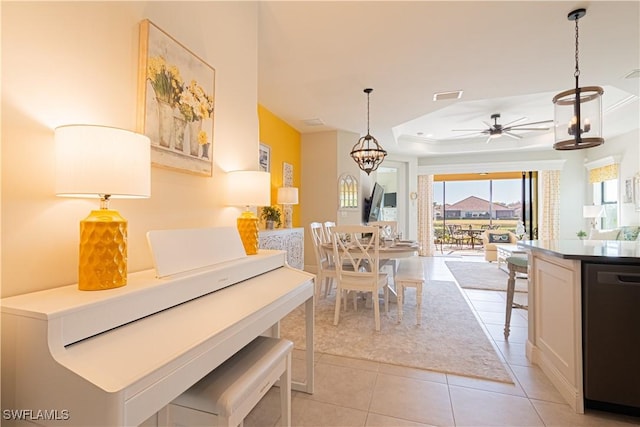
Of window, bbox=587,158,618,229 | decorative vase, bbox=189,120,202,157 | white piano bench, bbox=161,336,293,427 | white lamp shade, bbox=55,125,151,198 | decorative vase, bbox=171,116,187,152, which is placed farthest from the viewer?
window, bbox=587,158,618,229

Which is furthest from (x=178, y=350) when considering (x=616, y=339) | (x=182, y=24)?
(x=616, y=339)

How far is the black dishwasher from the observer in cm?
157

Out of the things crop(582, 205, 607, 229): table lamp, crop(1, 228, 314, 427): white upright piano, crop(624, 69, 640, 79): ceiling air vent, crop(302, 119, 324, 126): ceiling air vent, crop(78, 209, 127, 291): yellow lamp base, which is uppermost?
crop(302, 119, 324, 126): ceiling air vent

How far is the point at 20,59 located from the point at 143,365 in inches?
41.2

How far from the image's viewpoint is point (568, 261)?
5.60ft

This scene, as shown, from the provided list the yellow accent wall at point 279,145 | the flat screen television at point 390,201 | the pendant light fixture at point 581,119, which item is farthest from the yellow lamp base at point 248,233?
the flat screen television at point 390,201

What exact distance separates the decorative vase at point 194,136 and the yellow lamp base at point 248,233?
502 mm

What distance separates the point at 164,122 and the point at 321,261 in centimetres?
243

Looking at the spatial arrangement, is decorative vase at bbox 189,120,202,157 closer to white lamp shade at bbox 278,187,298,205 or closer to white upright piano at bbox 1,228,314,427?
white upright piano at bbox 1,228,314,427

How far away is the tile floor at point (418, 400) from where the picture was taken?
5.26ft

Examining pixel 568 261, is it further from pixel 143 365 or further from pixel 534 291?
pixel 143 365

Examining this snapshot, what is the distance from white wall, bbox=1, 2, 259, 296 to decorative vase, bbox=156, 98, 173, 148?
12cm

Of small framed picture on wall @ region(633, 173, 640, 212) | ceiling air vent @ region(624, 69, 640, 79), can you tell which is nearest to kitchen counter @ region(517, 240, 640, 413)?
ceiling air vent @ region(624, 69, 640, 79)

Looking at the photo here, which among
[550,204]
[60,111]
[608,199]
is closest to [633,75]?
[608,199]
